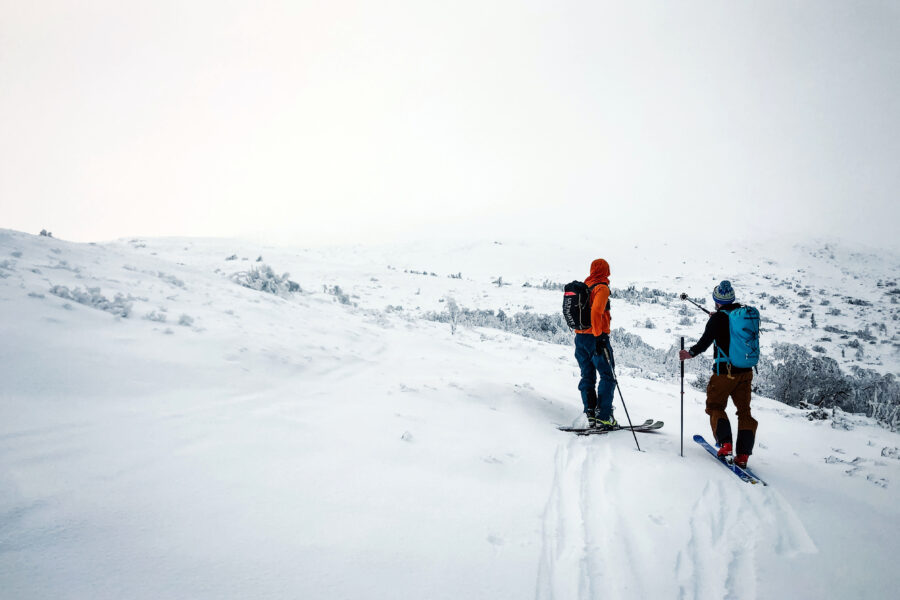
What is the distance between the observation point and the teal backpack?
4.76 m

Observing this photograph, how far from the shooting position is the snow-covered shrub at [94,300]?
5.62 m

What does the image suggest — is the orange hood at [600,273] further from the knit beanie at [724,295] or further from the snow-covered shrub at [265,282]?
the snow-covered shrub at [265,282]

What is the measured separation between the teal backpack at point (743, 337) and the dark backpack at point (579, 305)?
1657 millimetres

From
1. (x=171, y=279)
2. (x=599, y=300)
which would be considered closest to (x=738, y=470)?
(x=599, y=300)

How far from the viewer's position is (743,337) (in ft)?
15.7

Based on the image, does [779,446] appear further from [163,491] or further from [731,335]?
[163,491]

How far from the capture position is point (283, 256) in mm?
24812

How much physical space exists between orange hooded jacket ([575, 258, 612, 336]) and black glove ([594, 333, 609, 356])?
74 mm

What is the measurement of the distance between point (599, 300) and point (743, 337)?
1649 millimetres

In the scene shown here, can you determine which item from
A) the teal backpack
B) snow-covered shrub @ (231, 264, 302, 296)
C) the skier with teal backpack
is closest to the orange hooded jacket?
the skier with teal backpack

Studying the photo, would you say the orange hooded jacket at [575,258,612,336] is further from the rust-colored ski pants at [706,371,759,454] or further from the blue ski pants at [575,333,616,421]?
the rust-colored ski pants at [706,371,759,454]

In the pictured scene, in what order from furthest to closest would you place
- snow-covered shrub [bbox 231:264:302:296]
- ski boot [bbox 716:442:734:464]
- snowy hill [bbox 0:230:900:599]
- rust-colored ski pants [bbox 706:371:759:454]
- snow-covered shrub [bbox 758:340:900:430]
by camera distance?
snow-covered shrub [bbox 231:264:302:296], snow-covered shrub [bbox 758:340:900:430], ski boot [bbox 716:442:734:464], rust-colored ski pants [bbox 706:371:759:454], snowy hill [bbox 0:230:900:599]

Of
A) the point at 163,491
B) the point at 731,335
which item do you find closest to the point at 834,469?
the point at 731,335

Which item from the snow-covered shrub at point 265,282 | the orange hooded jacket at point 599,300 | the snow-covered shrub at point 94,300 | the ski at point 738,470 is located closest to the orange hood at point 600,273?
the orange hooded jacket at point 599,300
